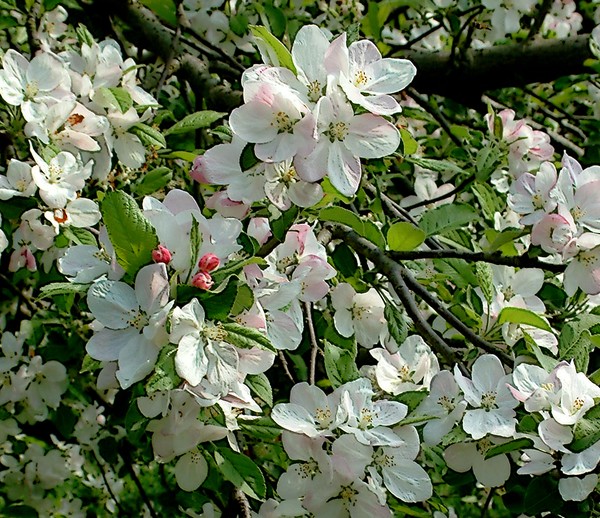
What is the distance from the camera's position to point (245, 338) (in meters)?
0.94

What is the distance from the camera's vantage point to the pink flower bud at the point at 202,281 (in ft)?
3.05

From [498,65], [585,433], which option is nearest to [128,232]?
[585,433]

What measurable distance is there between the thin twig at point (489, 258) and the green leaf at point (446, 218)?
0.10 meters

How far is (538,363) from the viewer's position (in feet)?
4.12

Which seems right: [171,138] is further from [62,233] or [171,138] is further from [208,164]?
[208,164]

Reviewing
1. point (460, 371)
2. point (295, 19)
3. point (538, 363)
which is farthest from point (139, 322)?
point (295, 19)

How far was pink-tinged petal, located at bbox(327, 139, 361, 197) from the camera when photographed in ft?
3.50

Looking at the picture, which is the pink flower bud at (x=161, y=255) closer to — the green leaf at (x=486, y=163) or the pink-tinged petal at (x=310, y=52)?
the pink-tinged petal at (x=310, y=52)

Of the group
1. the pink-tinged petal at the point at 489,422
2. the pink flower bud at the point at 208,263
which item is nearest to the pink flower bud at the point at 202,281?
the pink flower bud at the point at 208,263

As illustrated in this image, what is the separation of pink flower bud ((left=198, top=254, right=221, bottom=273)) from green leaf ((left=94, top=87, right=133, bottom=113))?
627mm

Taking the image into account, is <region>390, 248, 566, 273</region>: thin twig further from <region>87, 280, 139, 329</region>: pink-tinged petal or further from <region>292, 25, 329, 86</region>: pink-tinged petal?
<region>87, 280, 139, 329</region>: pink-tinged petal

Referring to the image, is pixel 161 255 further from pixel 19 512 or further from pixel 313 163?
pixel 19 512

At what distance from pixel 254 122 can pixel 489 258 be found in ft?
1.55

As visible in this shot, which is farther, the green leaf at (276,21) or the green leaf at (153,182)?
the green leaf at (276,21)
